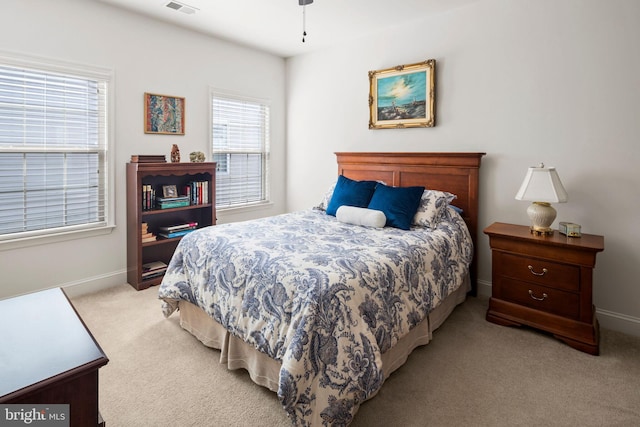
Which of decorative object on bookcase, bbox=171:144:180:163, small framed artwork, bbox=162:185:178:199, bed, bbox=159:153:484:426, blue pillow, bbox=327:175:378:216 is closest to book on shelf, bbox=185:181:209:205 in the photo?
small framed artwork, bbox=162:185:178:199

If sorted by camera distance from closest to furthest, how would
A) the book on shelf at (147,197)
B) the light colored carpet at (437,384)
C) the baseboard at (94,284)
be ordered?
the light colored carpet at (437,384)
the baseboard at (94,284)
the book on shelf at (147,197)

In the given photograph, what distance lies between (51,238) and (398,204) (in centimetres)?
301

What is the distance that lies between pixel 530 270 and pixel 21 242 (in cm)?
400

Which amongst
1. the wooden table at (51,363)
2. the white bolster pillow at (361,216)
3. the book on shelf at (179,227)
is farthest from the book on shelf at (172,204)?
the wooden table at (51,363)

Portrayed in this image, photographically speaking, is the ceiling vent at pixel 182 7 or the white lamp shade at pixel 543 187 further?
the ceiling vent at pixel 182 7

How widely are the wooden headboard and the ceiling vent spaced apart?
7.18 feet

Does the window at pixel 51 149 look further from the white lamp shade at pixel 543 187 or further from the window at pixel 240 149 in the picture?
the white lamp shade at pixel 543 187

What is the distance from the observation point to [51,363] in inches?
47.1

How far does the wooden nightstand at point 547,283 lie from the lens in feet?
7.88

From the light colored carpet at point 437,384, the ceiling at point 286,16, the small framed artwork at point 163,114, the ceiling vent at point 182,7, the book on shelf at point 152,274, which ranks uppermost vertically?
the ceiling at point 286,16

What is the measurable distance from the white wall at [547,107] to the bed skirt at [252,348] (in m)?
1.30

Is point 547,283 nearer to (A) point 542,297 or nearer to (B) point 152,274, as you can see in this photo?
(A) point 542,297

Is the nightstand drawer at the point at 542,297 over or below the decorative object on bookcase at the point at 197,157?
below

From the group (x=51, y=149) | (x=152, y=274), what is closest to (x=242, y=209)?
(x=152, y=274)
